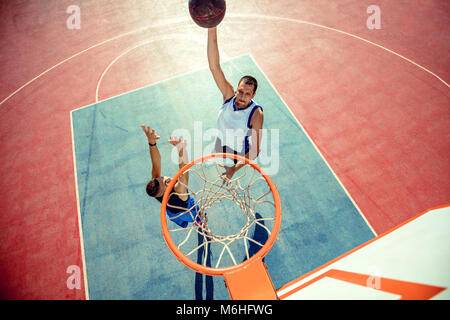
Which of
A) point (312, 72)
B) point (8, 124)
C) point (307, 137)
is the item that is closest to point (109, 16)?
point (8, 124)

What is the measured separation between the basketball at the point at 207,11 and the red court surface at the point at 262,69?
2.61 metres

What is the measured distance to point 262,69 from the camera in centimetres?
571

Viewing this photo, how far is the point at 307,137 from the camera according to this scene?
459 cm

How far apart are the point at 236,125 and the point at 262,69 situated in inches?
119

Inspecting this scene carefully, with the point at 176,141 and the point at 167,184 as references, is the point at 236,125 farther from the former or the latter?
the point at 167,184

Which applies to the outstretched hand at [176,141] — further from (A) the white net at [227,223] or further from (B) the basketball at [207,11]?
(B) the basketball at [207,11]

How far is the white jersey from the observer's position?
10.6 ft

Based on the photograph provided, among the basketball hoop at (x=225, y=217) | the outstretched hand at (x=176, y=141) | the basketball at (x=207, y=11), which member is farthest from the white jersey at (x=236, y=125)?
the basketball at (x=207, y=11)

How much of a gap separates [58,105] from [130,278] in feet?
14.9

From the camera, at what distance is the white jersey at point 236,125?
324cm

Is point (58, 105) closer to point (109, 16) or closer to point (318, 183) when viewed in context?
point (109, 16)

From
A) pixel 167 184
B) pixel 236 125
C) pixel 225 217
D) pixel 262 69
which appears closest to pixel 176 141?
pixel 167 184

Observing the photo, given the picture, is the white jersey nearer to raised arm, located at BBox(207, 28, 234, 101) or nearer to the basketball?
raised arm, located at BBox(207, 28, 234, 101)

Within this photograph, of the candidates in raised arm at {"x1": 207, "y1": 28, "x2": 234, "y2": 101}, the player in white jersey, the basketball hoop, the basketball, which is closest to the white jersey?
the player in white jersey
